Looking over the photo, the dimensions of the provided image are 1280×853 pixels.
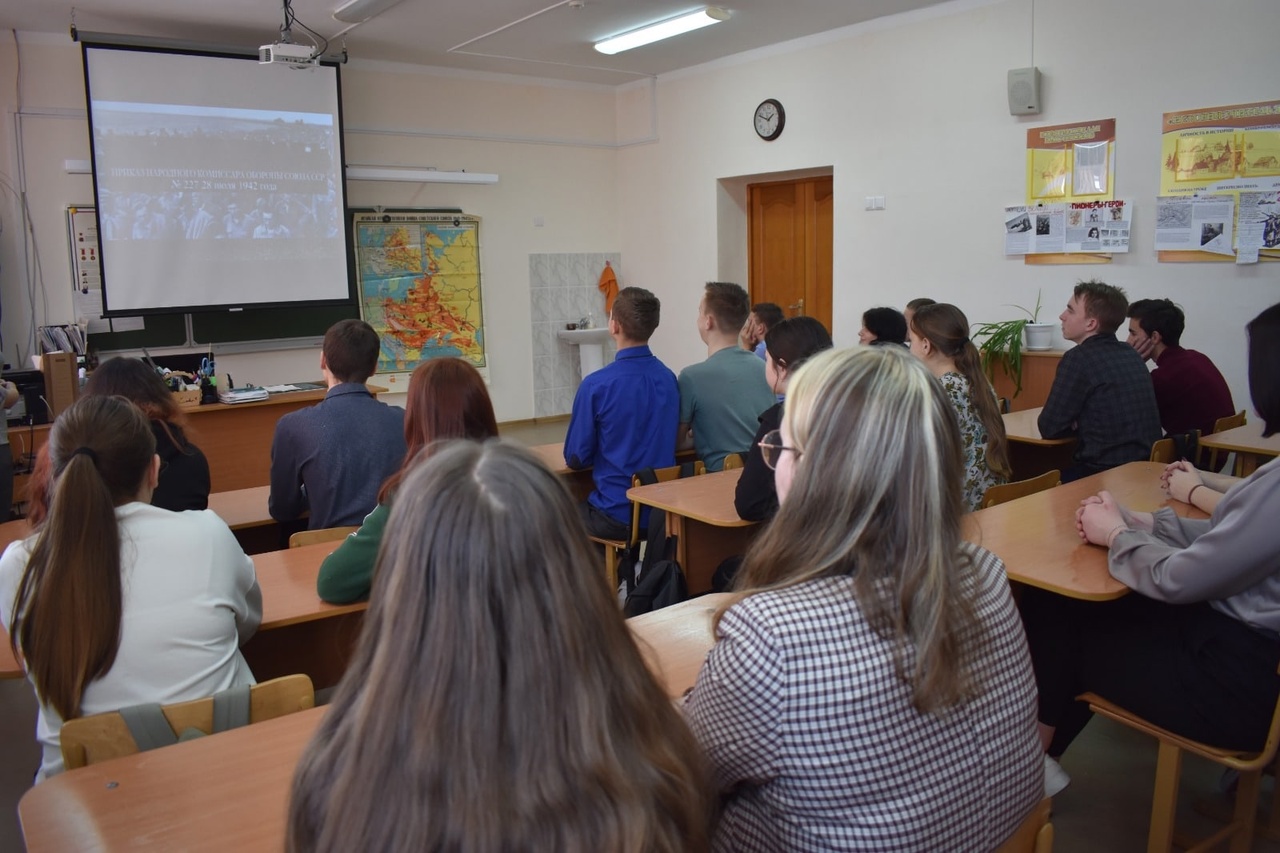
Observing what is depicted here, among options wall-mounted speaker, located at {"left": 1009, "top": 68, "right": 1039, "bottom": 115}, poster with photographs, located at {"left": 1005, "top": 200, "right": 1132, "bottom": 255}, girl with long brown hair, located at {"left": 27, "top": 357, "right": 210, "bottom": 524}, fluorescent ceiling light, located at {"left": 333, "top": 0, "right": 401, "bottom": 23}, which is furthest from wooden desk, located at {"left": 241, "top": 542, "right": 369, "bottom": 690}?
wall-mounted speaker, located at {"left": 1009, "top": 68, "right": 1039, "bottom": 115}

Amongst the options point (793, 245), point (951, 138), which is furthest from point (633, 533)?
point (793, 245)

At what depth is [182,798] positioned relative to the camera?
1364mm

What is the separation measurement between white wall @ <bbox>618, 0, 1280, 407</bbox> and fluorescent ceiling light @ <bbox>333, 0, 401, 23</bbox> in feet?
10.0

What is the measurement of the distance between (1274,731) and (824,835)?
133 centimetres

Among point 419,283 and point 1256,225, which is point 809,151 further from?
point 419,283

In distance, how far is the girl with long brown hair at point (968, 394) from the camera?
10.5 ft

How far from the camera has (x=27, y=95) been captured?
620cm

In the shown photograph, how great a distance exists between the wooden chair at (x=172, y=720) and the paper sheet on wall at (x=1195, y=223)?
5.36m

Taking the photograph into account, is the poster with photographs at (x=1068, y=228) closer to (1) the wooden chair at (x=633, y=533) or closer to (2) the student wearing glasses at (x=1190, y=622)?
(1) the wooden chair at (x=633, y=533)

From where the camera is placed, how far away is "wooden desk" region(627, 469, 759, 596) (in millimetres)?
3008

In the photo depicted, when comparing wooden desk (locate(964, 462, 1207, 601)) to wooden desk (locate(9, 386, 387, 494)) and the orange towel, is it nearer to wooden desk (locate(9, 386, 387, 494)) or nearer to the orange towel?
wooden desk (locate(9, 386, 387, 494))

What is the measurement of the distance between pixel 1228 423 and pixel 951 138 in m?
2.92

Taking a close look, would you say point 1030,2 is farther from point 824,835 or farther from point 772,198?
point 824,835

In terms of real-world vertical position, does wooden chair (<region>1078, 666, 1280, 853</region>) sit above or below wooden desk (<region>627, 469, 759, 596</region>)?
below
